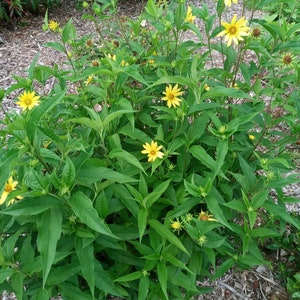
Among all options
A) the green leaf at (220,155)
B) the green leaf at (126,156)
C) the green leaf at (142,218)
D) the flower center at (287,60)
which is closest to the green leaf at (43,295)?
the green leaf at (142,218)

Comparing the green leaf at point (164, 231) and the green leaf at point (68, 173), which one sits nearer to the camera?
the green leaf at point (68, 173)

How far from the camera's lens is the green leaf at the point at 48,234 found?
1.17 m

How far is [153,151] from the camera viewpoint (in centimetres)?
170

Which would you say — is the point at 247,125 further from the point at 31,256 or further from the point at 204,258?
the point at 31,256

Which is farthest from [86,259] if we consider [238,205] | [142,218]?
[238,205]

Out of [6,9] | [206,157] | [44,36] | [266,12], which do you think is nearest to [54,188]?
[206,157]

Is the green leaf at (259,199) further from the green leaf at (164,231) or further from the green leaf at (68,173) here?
the green leaf at (68,173)

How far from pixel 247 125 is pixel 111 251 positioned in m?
0.92

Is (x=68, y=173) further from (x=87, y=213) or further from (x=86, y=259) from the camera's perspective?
(x=86, y=259)

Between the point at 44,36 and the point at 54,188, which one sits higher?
the point at 54,188

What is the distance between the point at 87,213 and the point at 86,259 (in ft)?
1.00

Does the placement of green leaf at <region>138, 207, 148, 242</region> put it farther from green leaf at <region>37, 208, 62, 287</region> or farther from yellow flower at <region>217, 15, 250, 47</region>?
yellow flower at <region>217, 15, 250, 47</region>

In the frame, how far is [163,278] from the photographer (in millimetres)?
→ 1513

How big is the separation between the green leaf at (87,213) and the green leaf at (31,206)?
0.09 metres
